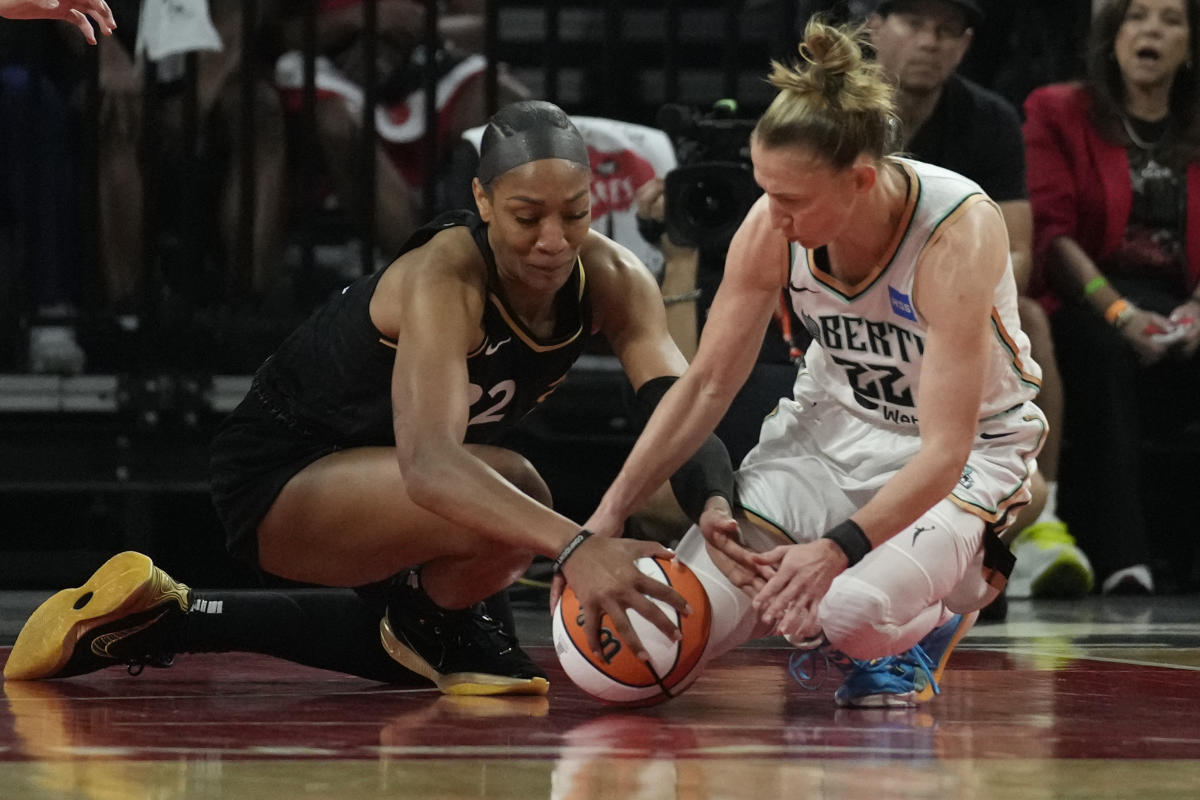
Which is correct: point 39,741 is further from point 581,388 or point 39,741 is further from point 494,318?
point 581,388

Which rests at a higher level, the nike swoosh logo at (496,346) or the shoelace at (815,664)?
the nike swoosh logo at (496,346)

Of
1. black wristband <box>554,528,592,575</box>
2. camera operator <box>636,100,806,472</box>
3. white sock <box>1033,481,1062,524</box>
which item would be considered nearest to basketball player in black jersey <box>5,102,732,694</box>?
black wristband <box>554,528,592,575</box>

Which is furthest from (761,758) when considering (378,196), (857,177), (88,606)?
(378,196)

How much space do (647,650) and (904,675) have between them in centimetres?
45

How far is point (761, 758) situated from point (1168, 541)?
3.52 metres

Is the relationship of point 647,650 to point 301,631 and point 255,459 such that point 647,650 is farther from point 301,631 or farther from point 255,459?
point 255,459

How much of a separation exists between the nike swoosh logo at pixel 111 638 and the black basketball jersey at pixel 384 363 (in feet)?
1.42

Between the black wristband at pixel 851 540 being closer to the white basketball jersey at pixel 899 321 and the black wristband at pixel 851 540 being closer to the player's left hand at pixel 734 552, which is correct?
the player's left hand at pixel 734 552

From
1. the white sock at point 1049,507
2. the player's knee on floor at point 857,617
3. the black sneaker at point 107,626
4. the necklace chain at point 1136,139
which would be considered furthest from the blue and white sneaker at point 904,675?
the necklace chain at point 1136,139

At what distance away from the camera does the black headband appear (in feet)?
9.34

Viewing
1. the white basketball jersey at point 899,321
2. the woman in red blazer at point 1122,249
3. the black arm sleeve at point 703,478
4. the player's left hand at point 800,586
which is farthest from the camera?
the woman in red blazer at point 1122,249

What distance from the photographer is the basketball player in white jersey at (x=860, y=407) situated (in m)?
2.61

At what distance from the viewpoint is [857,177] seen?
2.67m

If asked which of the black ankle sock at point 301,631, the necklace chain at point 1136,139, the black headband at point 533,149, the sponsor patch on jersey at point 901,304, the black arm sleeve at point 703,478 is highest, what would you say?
the black headband at point 533,149
